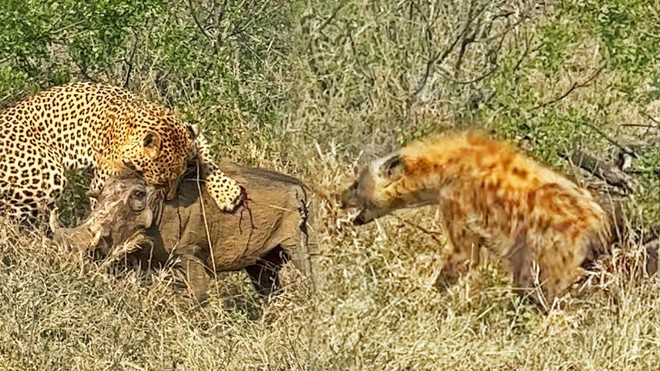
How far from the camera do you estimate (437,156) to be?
17.4 feet

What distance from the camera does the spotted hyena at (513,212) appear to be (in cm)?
516

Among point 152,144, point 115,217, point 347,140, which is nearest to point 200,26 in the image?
point 347,140

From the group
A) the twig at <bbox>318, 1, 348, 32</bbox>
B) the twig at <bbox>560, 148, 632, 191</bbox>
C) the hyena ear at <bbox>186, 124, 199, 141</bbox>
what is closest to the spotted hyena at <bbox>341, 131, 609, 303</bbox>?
the twig at <bbox>560, 148, 632, 191</bbox>

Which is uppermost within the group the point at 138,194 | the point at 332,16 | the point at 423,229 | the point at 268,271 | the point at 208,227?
the point at 332,16

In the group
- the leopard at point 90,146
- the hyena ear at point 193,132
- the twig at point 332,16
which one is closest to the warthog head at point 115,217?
the leopard at point 90,146

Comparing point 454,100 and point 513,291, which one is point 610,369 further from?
point 454,100

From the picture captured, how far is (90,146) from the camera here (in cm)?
660

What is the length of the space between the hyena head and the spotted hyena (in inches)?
1.2

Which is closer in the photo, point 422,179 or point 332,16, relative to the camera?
point 422,179

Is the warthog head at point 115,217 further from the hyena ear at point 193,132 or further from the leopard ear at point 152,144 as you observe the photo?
the hyena ear at point 193,132

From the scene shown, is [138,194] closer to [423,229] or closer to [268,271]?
[268,271]

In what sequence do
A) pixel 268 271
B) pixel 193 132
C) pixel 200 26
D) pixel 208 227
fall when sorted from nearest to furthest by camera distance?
pixel 208 227
pixel 193 132
pixel 268 271
pixel 200 26

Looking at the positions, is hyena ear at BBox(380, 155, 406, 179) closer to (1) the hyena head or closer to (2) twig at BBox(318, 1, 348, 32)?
(1) the hyena head

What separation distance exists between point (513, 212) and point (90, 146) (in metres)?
2.33
